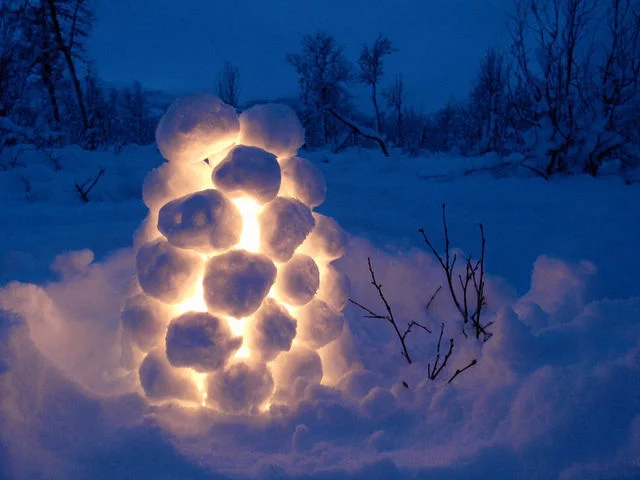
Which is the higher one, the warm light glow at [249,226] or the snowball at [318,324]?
the warm light glow at [249,226]

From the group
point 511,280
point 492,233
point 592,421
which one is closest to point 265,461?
point 592,421

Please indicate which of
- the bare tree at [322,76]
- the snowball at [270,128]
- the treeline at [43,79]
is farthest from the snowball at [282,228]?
the bare tree at [322,76]

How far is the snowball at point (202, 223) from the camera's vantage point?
1.47 metres

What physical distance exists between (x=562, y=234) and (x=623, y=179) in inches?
85.3

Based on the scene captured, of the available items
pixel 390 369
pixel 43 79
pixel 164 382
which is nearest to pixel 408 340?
pixel 390 369

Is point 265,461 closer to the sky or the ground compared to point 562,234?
closer to the ground

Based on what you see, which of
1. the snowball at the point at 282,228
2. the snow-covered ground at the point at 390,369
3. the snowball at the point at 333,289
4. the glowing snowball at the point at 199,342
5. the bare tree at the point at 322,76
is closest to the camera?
the snow-covered ground at the point at 390,369

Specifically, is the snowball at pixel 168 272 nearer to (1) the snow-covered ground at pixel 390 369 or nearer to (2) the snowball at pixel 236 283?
(2) the snowball at pixel 236 283

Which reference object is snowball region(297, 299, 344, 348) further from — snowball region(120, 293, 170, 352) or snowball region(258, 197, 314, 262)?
snowball region(120, 293, 170, 352)

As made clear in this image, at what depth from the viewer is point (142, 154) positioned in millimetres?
6867

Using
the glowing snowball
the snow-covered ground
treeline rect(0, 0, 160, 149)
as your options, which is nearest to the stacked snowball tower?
the glowing snowball

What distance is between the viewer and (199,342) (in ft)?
4.78

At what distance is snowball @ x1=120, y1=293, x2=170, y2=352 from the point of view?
5.23 feet

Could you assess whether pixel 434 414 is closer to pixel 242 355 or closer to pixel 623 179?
pixel 242 355
